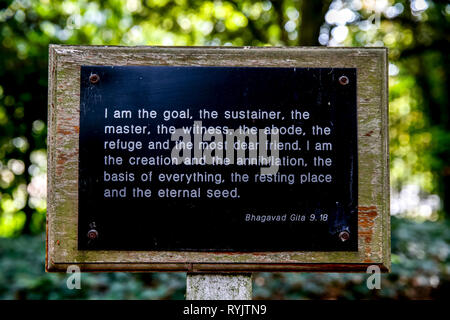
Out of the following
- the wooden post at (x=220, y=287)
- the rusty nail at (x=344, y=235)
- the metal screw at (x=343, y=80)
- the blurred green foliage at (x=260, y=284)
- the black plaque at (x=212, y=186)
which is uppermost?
the metal screw at (x=343, y=80)

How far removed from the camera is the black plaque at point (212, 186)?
6.14 ft

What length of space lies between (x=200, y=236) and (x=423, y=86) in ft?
35.5

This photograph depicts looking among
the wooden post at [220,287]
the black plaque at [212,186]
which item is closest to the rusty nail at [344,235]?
the black plaque at [212,186]

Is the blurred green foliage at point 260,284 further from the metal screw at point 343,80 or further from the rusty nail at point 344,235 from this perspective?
the metal screw at point 343,80

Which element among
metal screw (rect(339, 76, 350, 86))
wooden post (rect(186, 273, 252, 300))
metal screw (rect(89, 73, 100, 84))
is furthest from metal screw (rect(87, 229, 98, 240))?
metal screw (rect(339, 76, 350, 86))

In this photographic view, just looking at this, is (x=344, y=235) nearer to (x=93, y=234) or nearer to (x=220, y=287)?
(x=220, y=287)

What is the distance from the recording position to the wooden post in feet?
6.30

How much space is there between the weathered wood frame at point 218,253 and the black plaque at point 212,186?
4 cm

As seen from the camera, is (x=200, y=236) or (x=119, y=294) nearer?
(x=200, y=236)

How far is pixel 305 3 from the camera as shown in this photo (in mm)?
5664

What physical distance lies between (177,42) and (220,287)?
282 inches
